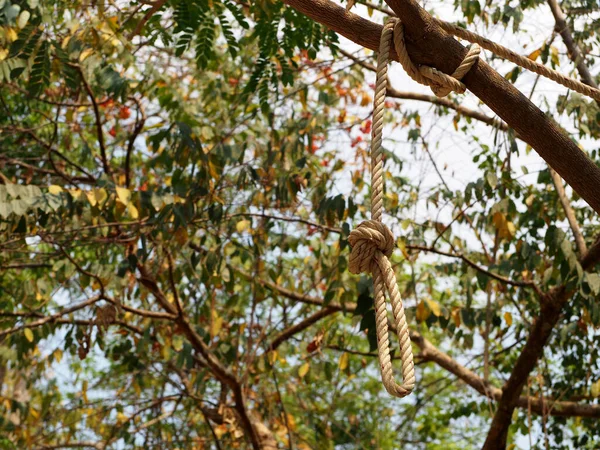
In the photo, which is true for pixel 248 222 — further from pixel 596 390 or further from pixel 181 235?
pixel 596 390

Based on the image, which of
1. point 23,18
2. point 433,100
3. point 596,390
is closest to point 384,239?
point 23,18

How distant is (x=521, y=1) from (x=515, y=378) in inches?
63.3

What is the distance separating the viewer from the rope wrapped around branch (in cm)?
113

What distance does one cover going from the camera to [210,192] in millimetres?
3543

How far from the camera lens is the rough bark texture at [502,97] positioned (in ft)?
4.58

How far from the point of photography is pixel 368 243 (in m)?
1.26

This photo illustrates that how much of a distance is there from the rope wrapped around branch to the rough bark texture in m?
0.03

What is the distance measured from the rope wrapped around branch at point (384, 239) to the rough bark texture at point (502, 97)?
0.03 metres

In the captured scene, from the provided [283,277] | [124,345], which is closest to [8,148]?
[124,345]

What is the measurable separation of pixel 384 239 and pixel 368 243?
3 centimetres

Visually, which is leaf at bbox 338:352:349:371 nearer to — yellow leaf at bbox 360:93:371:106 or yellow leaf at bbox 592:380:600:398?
yellow leaf at bbox 592:380:600:398

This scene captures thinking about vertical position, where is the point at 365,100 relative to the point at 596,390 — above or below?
above

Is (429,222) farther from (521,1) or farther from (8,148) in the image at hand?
(8,148)

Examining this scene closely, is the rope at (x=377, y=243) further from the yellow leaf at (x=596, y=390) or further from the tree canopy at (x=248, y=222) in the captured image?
the yellow leaf at (x=596, y=390)
